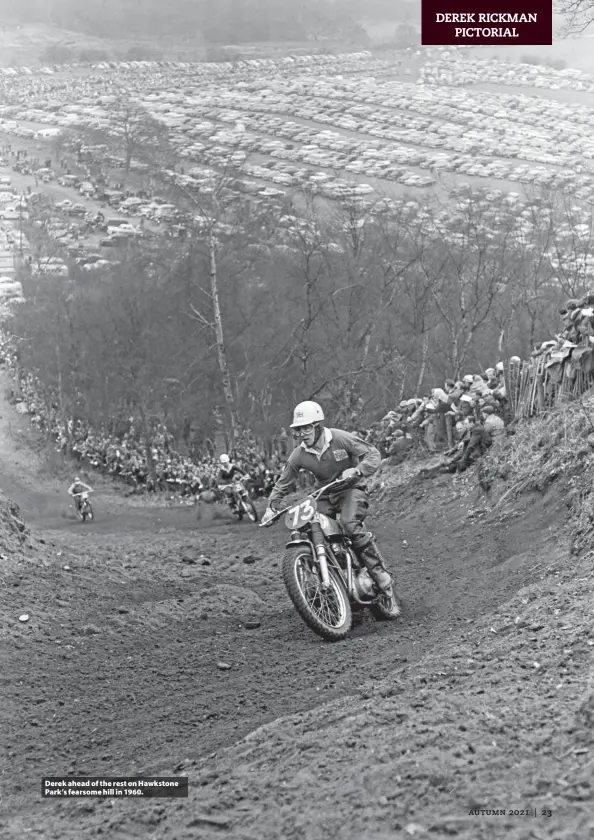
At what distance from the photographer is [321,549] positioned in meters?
7.77

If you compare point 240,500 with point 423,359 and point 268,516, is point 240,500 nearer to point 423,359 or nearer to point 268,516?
point 268,516

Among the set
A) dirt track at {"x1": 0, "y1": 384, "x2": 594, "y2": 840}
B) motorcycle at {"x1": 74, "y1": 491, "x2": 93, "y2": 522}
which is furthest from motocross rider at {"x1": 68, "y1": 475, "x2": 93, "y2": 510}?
dirt track at {"x1": 0, "y1": 384, "x2": 594, "y2": 840}

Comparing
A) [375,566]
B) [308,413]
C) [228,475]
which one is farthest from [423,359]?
[308,413]

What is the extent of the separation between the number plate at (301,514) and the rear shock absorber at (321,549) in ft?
0.29

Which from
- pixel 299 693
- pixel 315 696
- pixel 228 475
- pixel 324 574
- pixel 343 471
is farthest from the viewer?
pixel 228 475

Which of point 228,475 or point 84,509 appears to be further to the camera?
point 84,509

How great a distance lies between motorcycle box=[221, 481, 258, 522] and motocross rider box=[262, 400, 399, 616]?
1081 centimetres

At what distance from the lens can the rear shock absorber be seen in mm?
7699

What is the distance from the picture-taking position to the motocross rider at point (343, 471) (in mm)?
8203

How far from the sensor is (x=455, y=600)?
29.1 ft

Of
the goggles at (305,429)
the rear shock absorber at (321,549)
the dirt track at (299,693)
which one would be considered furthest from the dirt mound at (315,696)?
the goggles at (305,429)

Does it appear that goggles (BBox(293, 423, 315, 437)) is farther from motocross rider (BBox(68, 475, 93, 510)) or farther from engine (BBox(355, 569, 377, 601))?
motocross rider (BBox(68, 475, 93, 510))

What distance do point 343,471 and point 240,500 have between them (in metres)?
11.3

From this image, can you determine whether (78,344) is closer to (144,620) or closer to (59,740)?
(144,620)
